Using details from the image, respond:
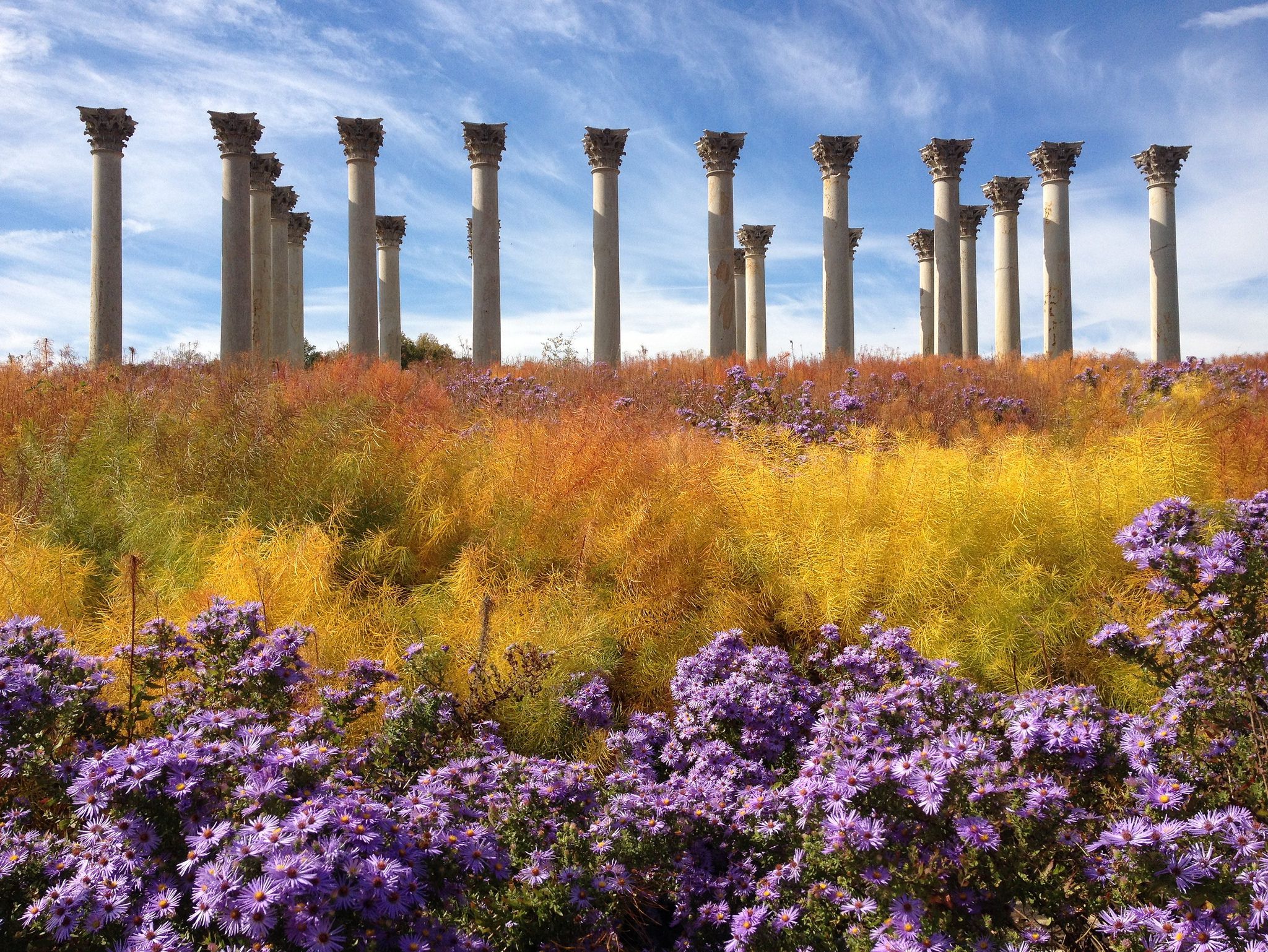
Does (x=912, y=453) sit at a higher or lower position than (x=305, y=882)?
higher

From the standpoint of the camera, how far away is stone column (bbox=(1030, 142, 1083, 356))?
2538cm

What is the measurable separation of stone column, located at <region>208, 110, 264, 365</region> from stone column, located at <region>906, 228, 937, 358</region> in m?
24.5

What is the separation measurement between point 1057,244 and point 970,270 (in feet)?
25.4

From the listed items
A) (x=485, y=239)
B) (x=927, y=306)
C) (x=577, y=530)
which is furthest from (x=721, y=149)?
(x=577, y=530)

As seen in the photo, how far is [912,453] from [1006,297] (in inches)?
906

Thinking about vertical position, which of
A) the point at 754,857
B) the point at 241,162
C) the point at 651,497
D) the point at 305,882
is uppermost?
the point at 241,162

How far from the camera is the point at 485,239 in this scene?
24125 millimetres

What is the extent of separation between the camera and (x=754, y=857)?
10.2 ft

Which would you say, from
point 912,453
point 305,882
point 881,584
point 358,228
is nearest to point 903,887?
point 305,882

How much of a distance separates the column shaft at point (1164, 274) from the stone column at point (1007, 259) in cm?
352

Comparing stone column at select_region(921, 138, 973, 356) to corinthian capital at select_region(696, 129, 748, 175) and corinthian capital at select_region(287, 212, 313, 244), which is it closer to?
corinthian capital at select_region(696, 129, 748, 175)

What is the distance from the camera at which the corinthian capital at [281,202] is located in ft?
91.1

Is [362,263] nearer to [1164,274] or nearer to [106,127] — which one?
[106,127]

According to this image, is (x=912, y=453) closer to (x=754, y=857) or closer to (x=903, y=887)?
(x=754, y=857)
